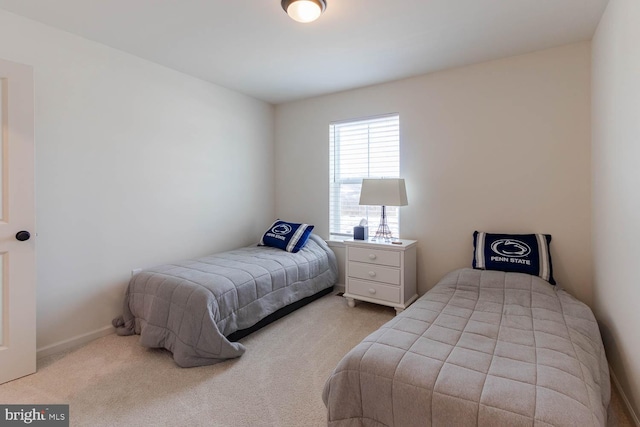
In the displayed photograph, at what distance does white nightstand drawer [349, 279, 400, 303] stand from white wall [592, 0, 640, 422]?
1480 mm

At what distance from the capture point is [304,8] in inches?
74.4

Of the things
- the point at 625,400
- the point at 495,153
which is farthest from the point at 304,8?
the point at 625,400

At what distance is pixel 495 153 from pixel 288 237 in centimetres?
222

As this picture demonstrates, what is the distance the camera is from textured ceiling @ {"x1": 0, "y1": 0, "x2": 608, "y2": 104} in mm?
2008

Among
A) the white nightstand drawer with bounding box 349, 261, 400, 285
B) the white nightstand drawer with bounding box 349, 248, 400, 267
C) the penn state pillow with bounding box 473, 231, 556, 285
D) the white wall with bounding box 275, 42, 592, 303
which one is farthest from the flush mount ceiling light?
the penn state pillow with bounding box 473, 231, 556, 285

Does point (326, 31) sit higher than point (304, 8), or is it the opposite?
point (326, 31)

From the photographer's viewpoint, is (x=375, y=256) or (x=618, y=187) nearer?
(x=618, y=187)

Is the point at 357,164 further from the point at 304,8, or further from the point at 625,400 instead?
the point at 625,400

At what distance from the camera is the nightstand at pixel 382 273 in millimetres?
2900

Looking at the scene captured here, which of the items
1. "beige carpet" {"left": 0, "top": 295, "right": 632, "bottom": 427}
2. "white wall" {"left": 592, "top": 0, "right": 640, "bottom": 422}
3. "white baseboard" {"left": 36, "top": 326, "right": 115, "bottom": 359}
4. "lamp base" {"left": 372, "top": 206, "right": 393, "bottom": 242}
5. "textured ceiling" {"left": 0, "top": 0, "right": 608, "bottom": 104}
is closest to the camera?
"white wall" {"left": 592, "top": 0, "right": 640, "bottom": 422}

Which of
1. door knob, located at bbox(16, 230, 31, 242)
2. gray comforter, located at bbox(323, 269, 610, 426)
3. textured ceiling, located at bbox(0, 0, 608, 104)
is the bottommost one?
gray comforter, located at bbox(323, 269, 610, 426)

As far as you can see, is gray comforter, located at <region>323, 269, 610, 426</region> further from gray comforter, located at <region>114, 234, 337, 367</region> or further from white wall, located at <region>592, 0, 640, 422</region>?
gray comforter, located at <region>114, 234, 337, 367</region>

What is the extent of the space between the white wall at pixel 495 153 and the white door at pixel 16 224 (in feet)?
9.17

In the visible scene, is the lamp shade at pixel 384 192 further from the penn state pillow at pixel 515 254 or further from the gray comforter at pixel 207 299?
the gray comforter at pixel 207 299
